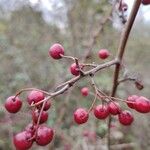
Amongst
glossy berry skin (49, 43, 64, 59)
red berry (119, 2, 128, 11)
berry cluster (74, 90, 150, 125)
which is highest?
red berry (119, 2, 128, 11)

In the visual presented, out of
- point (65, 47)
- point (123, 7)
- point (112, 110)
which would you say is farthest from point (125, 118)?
point (65, 47)

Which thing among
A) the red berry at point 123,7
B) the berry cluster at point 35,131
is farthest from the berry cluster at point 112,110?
the red berry at point 123,7

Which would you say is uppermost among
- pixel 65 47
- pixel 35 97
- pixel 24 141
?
pixel 65 47

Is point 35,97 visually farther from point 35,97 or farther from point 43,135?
point 43,135

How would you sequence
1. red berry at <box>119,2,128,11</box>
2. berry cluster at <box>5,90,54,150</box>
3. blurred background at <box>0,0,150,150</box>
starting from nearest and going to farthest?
berry cluster at <box>5,90,54,150</box>
red berry at <box>119,2,128,11</box>
blurred background at <box>0,0,150,150</box>

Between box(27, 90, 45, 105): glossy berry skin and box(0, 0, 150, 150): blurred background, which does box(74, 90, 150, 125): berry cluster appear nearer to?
box(27, 90, 45, 105): glossy berry skin

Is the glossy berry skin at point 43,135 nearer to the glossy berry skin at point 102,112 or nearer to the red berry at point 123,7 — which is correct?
the glossy berry skin at point 102,112

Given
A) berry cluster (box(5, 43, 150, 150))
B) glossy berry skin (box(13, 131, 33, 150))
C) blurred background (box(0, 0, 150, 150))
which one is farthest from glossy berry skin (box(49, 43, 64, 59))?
blurred background (box(0, 0, 150, 150))

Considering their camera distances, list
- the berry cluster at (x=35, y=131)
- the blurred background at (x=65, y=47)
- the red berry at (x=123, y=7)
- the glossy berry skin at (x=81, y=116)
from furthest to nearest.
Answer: the blurred background at (x=65, y=47)
the red berry at (x=123, y=7)
the glossy berry skin at (x=81, y=116)
the berry cluster at (x=35, y=131)

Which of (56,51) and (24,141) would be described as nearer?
(24,141)

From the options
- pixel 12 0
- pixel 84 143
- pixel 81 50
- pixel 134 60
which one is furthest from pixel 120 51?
pixel 134 60

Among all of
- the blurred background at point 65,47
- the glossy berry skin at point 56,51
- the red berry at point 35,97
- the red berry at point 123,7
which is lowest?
the red berry at point 35,97
